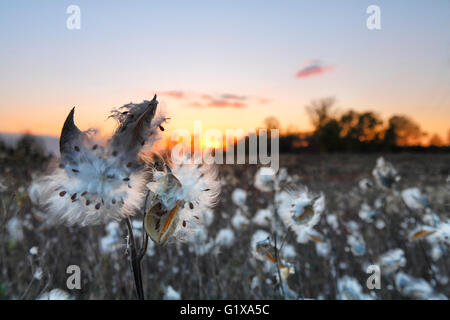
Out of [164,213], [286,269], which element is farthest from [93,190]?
[286,269]

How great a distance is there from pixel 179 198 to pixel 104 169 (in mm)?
188

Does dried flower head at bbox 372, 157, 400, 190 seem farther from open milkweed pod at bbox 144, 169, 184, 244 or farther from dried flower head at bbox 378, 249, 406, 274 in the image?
open milkweed pod at bbox 144, 169, 184, 244

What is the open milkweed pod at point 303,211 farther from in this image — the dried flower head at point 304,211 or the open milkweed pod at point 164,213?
the open milkweed pod at point 164,213

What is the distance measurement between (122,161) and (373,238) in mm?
4091

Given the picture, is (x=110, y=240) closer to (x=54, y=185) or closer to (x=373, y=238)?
(x=54, y=185)

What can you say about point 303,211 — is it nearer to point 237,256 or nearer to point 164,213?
point 164,213

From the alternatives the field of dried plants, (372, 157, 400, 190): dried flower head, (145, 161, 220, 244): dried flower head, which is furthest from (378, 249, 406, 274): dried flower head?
(145, 161, 220, 244): dried flower head

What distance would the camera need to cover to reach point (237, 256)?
10.4 feet

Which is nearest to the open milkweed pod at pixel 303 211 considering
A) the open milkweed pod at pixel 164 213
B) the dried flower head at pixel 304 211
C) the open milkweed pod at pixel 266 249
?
the dried flower head at pixel 304 211

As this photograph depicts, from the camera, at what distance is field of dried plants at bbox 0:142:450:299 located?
1971mm

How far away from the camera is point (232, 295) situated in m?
2.30

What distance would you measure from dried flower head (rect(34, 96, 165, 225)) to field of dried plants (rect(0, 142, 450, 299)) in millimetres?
931

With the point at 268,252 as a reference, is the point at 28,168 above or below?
above
